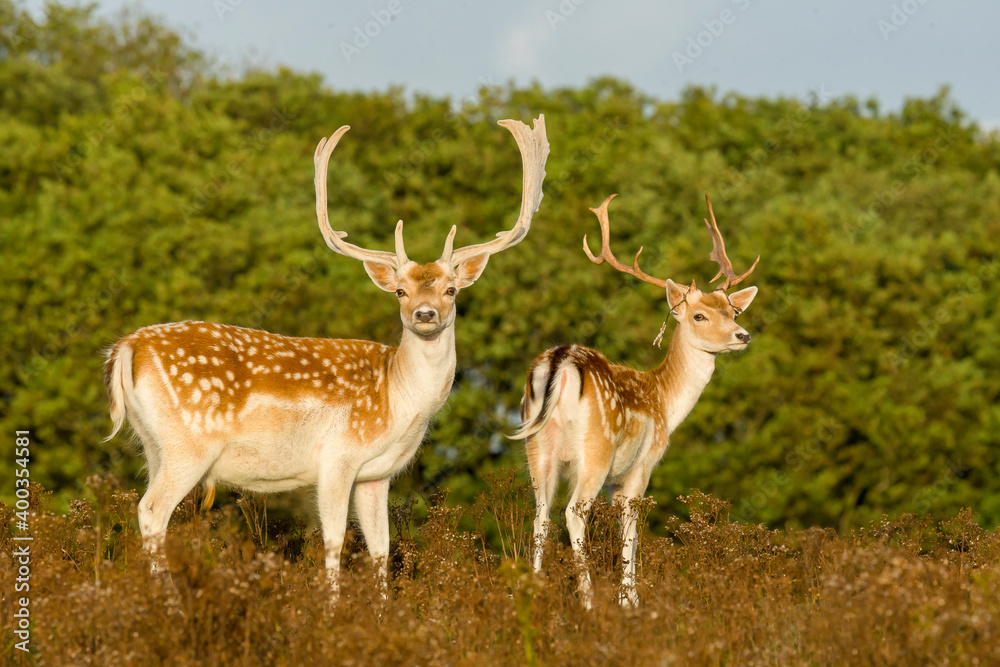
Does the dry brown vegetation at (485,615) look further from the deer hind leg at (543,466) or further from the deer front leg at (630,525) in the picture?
the deer hind leg at (543,466)

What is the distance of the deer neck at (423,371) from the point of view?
20.7ft

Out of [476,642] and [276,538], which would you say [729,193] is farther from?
[476,642]

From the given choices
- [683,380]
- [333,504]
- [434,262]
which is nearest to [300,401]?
[333,504]

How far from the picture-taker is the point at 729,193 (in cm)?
2217

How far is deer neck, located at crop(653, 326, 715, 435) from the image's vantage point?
771cm

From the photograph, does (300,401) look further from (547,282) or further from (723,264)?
(547,282)

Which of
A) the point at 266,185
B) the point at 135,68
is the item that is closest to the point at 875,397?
the point at 266,185

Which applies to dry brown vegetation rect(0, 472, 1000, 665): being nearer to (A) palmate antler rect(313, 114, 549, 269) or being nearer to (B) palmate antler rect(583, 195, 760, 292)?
(A) palmate antler rect(313, 114, 549, 269)

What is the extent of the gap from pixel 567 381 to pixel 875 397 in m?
12.9

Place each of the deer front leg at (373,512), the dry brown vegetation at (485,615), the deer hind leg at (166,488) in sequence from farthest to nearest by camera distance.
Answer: the deer front leg at (373,512), the deer hind leg at (166,488), the dry brown vegetation at (485,615)

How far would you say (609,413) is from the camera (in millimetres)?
6949

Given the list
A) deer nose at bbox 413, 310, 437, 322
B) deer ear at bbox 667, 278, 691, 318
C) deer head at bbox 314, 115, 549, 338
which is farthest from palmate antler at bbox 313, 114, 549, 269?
deer ear at bbox 667, 278, 691, 318

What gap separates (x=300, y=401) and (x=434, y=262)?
1.12 metres

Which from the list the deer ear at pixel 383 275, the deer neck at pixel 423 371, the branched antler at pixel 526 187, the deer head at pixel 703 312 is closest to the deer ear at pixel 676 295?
the deer head at pixel 703 312
